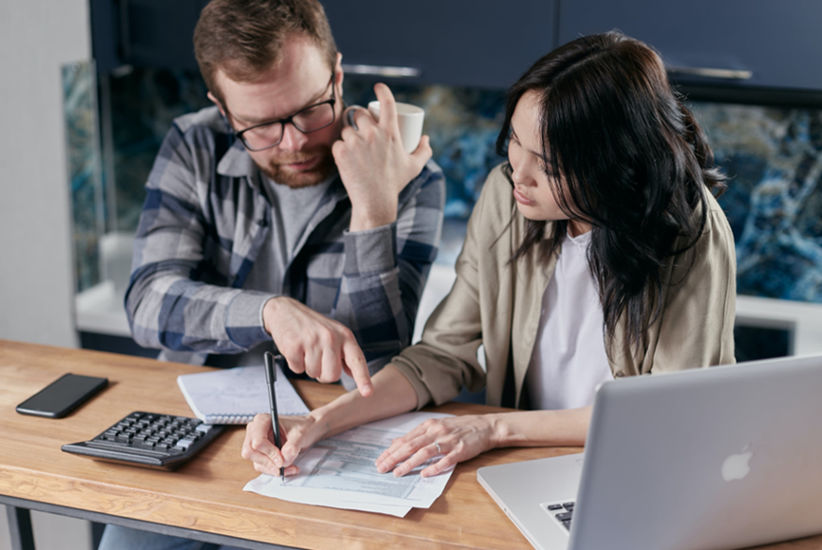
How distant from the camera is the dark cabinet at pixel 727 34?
1897 millimetres

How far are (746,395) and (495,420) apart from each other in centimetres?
44

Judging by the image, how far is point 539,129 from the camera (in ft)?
3.81

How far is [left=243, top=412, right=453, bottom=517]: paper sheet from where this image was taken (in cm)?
98

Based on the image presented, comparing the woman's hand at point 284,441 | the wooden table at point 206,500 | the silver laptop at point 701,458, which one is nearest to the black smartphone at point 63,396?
the wooden table at point 206,500

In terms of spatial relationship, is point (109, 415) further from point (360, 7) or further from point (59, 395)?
point (360, 7)

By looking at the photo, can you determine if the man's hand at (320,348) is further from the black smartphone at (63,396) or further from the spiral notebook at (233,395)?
the black smartphone at (63,396)

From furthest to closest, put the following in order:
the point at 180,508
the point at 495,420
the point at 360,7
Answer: the point at 360,7
the point at 495,420
the point at 180,508

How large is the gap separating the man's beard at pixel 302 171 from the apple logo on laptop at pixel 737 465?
0.93m

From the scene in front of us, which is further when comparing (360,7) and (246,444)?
(360,7)

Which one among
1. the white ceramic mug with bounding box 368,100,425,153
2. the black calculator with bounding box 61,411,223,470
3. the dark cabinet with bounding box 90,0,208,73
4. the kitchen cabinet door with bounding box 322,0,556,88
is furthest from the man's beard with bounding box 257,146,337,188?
the dark cabinet with bounding box 90,0,208,73

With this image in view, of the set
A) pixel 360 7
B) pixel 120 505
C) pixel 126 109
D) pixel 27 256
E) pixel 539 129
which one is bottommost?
pixel 27 256

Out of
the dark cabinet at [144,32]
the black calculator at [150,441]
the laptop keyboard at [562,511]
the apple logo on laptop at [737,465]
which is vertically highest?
A: the dark cabinet at [144,32]

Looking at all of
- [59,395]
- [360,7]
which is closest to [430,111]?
[360,7]

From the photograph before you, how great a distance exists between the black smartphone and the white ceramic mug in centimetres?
66
